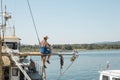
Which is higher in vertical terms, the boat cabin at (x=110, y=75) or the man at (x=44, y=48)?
the man at (x=44, y=48)

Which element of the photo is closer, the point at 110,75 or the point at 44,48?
the point at 44,48

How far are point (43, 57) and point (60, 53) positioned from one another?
1.66 meters

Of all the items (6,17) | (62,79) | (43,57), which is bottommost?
Result: (62,79)

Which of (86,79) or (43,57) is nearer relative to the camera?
(43,57)

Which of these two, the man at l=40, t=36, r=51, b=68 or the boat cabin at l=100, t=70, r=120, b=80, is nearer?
the man at l=40, t=36, r=51, b=68

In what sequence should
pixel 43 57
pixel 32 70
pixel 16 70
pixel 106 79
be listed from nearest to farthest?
pixel 43 57
pixel 106 79
pixel 16 70
pixel 32 70

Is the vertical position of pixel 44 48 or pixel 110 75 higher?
pixel 44 48

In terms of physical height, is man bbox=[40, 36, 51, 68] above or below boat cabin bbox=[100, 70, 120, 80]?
above

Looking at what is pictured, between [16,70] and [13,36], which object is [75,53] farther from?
[13,36]

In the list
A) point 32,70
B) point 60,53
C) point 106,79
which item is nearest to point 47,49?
point 60,53

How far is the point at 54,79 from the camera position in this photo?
47.5 m

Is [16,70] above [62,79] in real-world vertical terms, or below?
above

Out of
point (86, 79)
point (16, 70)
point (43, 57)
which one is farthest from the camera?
point (86, 79)

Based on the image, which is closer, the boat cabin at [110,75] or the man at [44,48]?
the man at [44,48]
